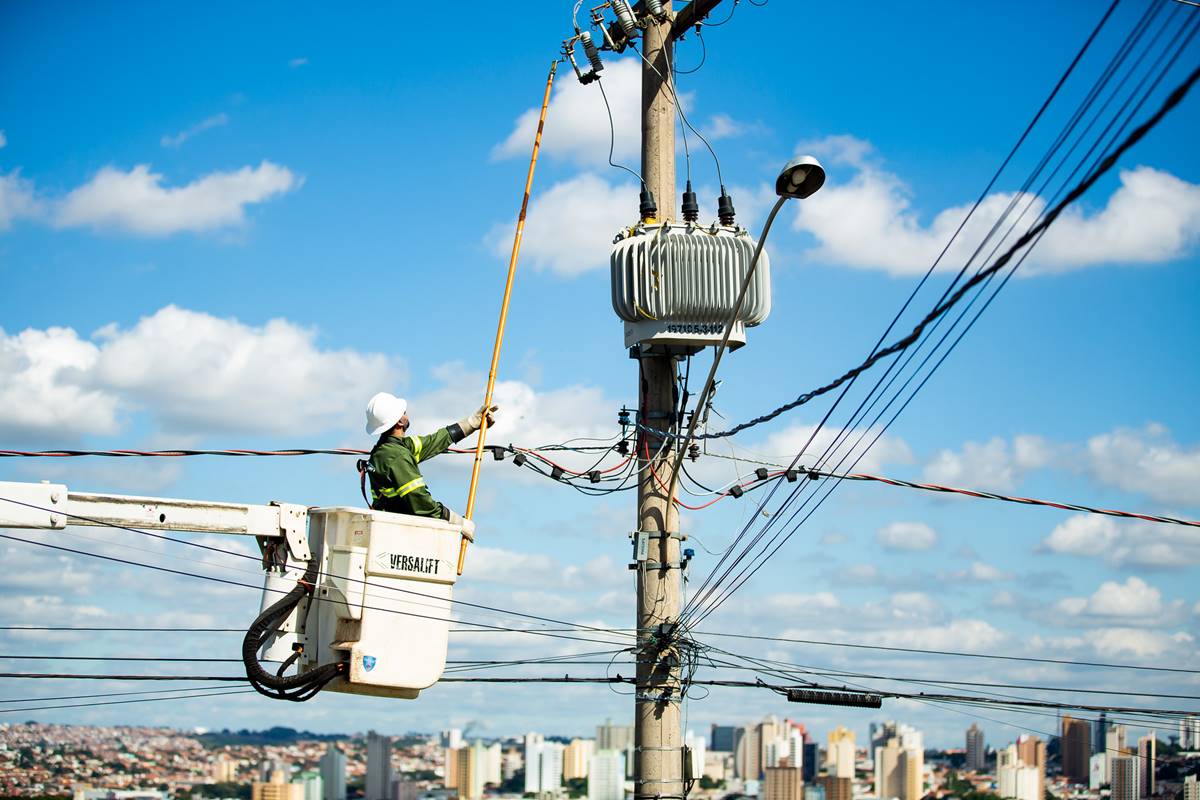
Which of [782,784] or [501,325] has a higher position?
[501,325]

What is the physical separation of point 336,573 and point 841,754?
552 feet

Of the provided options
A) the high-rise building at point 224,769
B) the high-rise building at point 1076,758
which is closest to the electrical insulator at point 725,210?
the high-rise building at point 1076,758

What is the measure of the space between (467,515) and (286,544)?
1.49m

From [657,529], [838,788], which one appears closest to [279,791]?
[838,788]

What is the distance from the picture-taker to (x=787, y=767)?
6107 inches

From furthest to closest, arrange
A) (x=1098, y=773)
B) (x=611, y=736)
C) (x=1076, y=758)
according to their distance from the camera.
A: (x=611, y=736) < (x=1076, y=758) < (x=1098, y=773)

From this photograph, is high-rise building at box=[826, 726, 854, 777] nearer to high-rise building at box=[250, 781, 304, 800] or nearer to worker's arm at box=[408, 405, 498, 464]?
high-rise building at box=[250, 781, 304, 800]

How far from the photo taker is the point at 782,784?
493ft

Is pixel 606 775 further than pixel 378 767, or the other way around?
pixel 378 767

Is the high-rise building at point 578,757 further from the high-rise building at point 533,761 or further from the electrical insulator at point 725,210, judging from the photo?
the electrical insulator at point 725,210

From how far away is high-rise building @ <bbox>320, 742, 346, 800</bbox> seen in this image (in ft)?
565

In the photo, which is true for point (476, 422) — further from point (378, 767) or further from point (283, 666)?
point (378, 767)

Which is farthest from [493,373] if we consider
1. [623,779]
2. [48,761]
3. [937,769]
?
[937,769]

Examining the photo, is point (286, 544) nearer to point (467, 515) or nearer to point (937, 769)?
point (467, 515)
